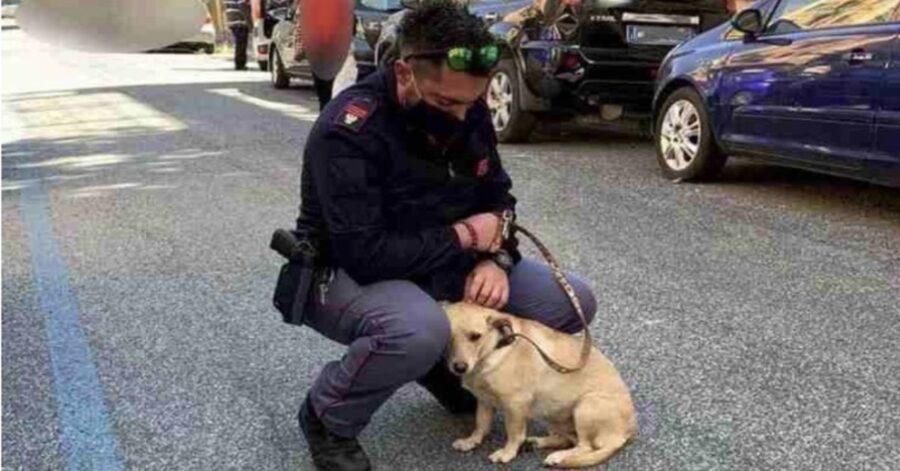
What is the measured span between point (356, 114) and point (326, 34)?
A: 0.83 meters

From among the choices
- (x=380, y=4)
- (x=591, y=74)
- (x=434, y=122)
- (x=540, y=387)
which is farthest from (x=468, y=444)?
(x=380, y=4)

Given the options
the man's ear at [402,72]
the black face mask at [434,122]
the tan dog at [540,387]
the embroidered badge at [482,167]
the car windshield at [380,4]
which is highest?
the car windshield at [380,4]

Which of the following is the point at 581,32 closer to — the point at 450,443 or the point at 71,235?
the point at 71,235

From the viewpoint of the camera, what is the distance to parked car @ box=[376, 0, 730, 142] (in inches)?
315

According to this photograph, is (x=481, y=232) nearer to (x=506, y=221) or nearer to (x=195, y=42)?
(x=506, y=221)

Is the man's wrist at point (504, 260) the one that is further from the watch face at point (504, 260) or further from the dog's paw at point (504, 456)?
the dog's paw at point (504, 456)

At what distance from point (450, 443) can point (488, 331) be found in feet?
1.57

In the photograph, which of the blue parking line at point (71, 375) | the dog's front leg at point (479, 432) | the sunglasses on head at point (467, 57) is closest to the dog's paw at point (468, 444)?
the dog's front leg at point (479, 432)

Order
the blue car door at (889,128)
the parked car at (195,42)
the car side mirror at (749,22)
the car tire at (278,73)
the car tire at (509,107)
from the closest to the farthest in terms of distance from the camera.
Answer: the parked car at (195,42)
the blue car door at (889,128)
the car side mirror at (749,22)
the car tire at (509,107)
the car tire at (278,73)

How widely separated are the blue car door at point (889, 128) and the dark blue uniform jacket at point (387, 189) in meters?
3.21

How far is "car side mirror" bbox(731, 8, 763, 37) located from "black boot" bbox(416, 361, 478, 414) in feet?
13.0

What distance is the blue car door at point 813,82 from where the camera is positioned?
5473 mm

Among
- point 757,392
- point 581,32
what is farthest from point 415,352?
point 581,32

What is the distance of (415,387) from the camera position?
11.2 ft
